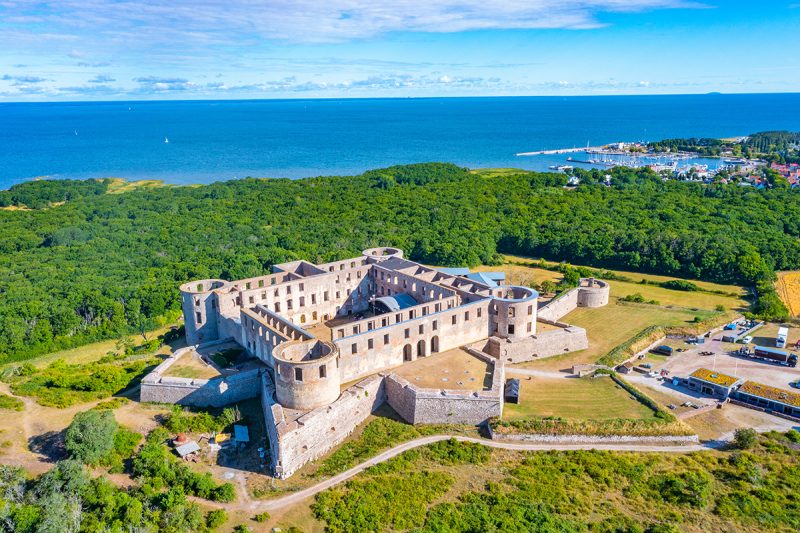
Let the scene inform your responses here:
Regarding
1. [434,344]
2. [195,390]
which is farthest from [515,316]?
[195,390]

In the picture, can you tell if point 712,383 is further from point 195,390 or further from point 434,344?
point 195,390

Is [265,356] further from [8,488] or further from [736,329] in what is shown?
[736,329]

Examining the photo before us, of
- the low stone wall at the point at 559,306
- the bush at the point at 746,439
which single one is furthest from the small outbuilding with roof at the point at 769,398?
the low stone wall at the point at 559,306

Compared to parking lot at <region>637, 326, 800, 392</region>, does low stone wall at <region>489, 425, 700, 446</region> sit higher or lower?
lower

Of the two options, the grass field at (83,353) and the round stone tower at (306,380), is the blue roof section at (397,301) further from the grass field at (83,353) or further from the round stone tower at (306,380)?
the grass field at (83,353)

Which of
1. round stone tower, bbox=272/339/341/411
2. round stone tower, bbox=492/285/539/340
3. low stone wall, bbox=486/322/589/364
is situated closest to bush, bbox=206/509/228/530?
round stone tower, bbox=272/339/341/411

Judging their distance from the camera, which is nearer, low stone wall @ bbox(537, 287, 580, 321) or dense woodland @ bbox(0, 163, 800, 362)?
low stone wall @ bbox(537, 287, 580, 321)

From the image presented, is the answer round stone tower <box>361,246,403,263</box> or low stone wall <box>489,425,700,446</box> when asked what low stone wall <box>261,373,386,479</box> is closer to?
low stone wall <box>489,425,700,446</box>
